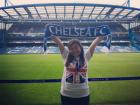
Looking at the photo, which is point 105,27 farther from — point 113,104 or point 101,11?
point 101,11

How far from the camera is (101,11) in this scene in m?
8.59

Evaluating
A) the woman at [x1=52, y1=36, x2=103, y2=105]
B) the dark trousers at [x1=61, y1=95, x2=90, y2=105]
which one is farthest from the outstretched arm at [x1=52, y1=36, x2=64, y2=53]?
the dark trousers at [x1=61, y1=95, x2=90, y2=105]

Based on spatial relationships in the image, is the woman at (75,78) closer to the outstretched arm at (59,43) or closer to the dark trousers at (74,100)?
the dark trousers at (74,100)

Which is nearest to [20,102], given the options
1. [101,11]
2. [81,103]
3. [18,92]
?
[18,92]

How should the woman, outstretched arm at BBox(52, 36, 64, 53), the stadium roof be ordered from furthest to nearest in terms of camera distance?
the stadium roof
outstretched arm at BBox(52, 36, 64, 53)
the woman

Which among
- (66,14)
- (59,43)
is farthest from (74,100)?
(66,14)

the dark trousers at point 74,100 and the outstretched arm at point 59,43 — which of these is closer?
the dark trousers at point 74,100

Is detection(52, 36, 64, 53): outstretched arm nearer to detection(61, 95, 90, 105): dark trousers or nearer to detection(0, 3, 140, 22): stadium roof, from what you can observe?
detection(61, 95, 90, 105): dark trousers

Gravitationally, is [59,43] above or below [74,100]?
above

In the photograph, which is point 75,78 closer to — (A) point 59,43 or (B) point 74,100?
(B) point 74,100

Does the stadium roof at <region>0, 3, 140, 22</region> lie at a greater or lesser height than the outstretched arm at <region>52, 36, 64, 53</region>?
greater

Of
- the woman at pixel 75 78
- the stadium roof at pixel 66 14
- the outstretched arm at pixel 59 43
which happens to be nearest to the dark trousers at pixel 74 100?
the woman at pixel 75 78

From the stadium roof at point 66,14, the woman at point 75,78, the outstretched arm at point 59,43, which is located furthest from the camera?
the stadium roof at point 66,14

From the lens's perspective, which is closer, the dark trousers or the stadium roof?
the dark trousers
